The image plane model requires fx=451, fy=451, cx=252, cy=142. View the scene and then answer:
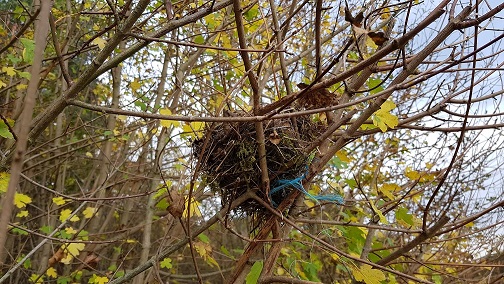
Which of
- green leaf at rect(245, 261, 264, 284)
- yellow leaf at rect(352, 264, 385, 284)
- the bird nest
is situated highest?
the bird nest

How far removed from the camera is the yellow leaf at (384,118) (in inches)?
61.5

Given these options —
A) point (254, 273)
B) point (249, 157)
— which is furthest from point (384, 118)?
point (254, 273)

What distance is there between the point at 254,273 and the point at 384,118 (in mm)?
800

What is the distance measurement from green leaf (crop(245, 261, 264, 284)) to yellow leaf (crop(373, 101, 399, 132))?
29.2 inches

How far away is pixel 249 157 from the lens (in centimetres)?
164

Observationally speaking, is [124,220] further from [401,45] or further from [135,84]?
[401,45]

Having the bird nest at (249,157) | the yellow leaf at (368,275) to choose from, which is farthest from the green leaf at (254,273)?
the yellow leaf at (368,275)

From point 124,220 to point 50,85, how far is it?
6.50 feet

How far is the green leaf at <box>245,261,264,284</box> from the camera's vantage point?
181cm

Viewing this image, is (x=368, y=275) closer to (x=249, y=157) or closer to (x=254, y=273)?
(x=254, y=273)

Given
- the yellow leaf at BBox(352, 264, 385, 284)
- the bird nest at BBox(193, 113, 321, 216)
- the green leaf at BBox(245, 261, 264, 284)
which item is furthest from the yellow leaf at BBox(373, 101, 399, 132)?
the green leaf at BBox(245, 261, 264, 284)

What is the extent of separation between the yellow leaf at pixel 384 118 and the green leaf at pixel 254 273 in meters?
0.74

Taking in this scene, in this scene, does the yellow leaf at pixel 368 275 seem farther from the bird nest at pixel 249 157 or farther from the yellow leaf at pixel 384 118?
the yellow leaf at pixel 384 118

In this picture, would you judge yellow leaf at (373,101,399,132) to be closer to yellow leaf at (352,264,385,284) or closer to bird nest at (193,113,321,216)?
bird nest at (193,113,321,216)
